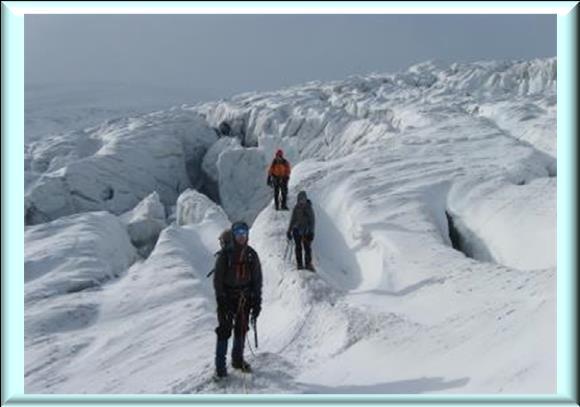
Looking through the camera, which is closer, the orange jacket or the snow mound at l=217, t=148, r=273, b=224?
the orange jacket

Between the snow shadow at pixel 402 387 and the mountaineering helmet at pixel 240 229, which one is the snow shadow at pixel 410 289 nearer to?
the snow shadow at pixel 402 387

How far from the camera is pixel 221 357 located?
9.95 m

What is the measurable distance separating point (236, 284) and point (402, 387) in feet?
9.14

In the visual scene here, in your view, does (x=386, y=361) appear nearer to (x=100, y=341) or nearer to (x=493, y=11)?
(x=493, y=11)

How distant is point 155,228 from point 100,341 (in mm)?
17129

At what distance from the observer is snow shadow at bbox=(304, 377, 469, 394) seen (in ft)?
29.0

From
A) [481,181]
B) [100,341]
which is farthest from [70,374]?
[481,181]

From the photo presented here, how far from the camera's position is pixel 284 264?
17688 mm

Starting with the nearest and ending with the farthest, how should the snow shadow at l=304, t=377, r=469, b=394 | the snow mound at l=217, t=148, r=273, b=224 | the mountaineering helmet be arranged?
the snow shadow at l=304, t=377, r=469, b=394, the mountaineering helmet, the snow mound at l=217, t=148, r=273, b=224

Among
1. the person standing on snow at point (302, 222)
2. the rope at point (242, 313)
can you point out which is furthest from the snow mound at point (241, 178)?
the rope at point (242, 313)

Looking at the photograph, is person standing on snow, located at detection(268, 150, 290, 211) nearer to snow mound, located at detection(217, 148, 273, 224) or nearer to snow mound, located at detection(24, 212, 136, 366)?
snow mound, located at detection(24, 212, 136, 366)

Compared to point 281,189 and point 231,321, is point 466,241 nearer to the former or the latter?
point 281,189

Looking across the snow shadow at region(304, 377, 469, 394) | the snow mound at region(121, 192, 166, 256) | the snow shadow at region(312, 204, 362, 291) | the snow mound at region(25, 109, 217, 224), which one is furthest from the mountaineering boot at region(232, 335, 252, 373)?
the snow mound at region(25, 109, 217, 224)

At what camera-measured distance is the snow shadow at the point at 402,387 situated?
8846 millimetres
